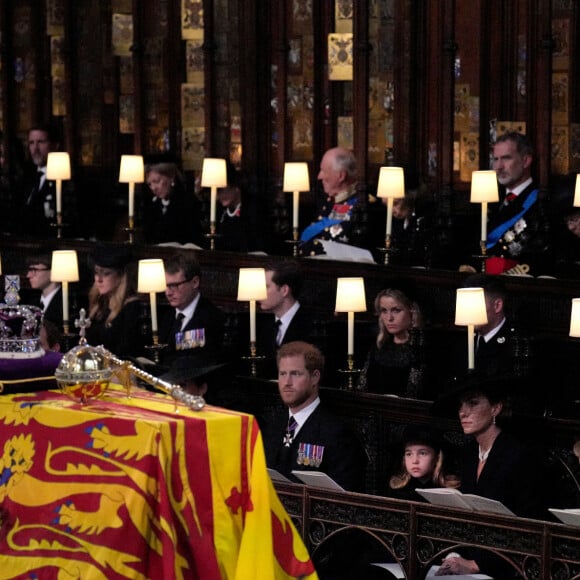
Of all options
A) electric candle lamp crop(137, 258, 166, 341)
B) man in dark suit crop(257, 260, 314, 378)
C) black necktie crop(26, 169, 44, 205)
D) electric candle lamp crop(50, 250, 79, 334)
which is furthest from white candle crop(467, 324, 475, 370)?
black necktie crop(26, 169, 44, 205)

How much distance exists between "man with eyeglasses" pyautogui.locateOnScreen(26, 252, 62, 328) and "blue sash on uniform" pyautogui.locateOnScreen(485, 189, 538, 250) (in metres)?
3.04

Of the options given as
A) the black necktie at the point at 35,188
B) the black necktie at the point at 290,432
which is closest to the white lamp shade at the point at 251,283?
the black necktie at the point at 290,432

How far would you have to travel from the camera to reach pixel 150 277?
10000 mm

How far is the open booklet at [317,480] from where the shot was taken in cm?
684

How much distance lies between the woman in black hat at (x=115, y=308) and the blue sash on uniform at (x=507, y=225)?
92.3 inches

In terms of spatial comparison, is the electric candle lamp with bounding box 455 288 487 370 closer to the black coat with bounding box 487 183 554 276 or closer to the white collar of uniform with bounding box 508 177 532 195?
the black coat with bounding box 487 183 554 276

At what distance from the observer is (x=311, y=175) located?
14.1 m

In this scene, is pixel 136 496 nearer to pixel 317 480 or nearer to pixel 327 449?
pixel 317 480

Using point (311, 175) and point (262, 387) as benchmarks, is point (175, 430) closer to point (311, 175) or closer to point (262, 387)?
point (262, 387)

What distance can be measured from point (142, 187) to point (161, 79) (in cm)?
158

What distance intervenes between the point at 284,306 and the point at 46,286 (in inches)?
98.2

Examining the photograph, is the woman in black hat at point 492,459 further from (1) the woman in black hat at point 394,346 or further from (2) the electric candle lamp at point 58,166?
(2) the electric candle lamp at point 58,166

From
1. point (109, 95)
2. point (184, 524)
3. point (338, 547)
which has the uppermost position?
point (109, 95)

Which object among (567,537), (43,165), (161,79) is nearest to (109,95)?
(161,79)
